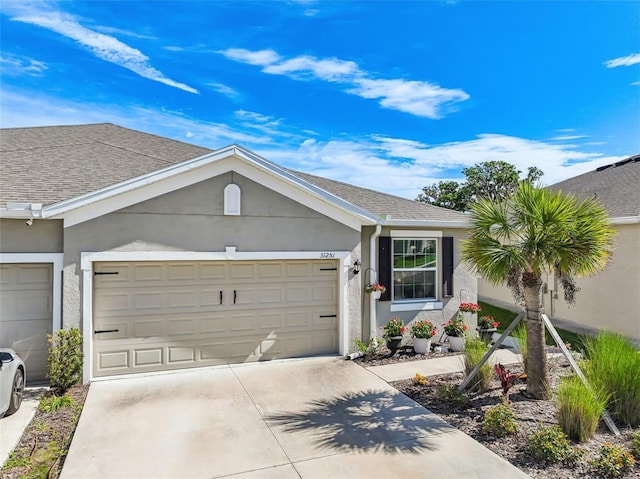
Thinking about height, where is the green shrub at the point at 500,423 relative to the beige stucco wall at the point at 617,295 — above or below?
below

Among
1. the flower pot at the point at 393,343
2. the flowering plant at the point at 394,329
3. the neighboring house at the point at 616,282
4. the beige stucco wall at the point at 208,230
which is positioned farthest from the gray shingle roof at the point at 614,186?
the beige stucco wall at the point at 208,230

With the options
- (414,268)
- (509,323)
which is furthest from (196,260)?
(509,323)

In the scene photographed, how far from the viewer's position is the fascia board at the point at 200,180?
268 inches

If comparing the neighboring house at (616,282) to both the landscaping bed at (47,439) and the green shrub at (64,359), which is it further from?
the green shrub at (64,359)

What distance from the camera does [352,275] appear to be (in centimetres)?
884

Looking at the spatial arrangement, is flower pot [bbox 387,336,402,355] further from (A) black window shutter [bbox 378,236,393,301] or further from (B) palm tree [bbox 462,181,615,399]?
(B) palm tree [bbox 462,181,615,399]

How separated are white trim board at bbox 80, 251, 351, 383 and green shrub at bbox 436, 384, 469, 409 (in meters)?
2.83

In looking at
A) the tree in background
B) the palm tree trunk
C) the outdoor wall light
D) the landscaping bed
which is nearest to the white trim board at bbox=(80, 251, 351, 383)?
the outdoor wall light

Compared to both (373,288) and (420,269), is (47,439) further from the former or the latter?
(420,269)

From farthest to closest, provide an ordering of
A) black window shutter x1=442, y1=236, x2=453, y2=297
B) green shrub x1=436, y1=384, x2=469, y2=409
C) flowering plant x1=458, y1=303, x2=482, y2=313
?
black window shutter x1=442, y1=236, x2=453, y2=297
flowering plant x1=458, y1=303, x2=482, y2=313
green shrub x1=436, y1=384, x2=469, y2=409

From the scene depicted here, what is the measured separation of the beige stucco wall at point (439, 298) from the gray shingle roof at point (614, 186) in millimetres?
3975

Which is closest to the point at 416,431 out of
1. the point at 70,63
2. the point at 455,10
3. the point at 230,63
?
the point at 455,10

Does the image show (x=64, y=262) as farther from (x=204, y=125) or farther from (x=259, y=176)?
(x=204, y=125)

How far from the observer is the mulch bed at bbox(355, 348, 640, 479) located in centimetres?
422
